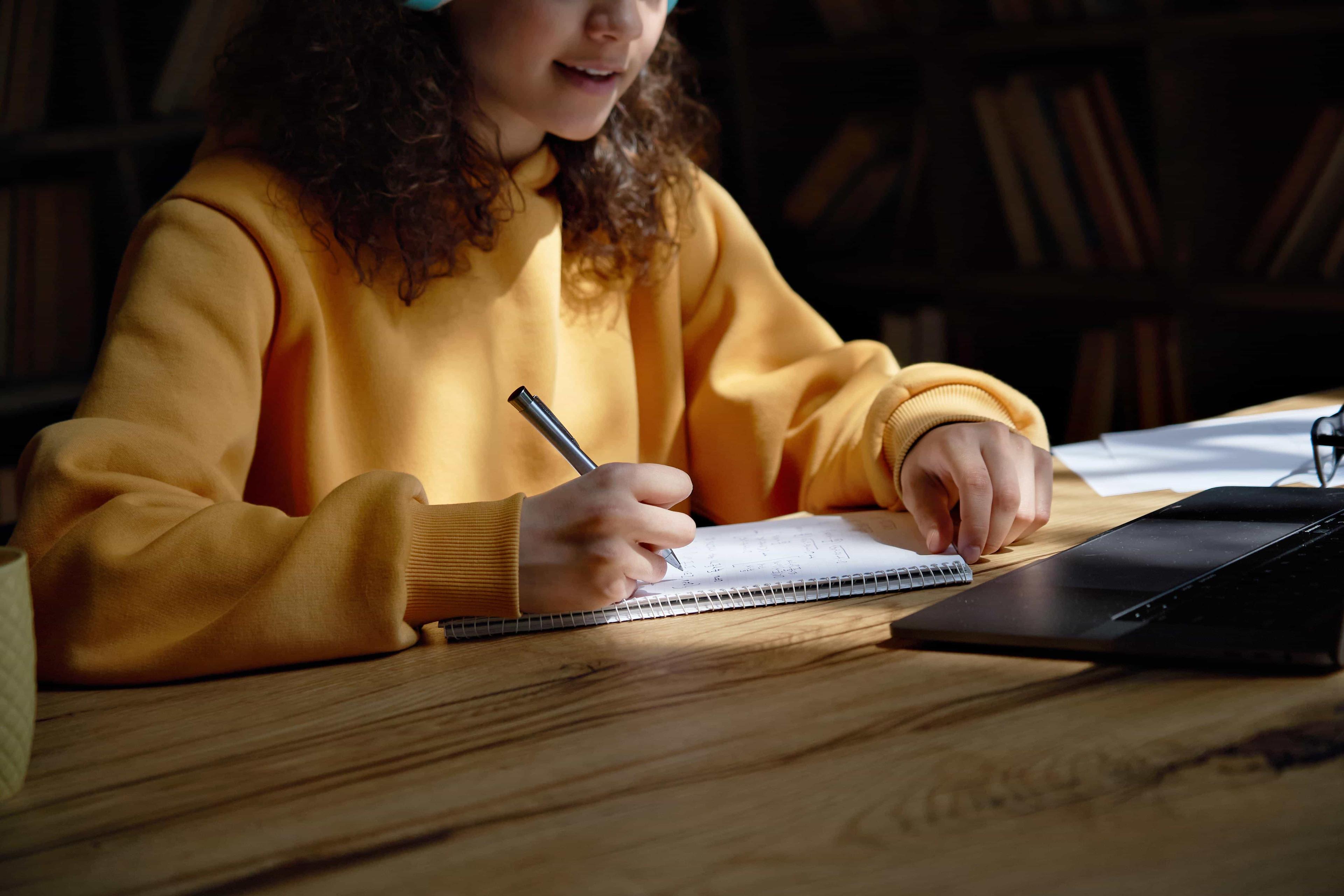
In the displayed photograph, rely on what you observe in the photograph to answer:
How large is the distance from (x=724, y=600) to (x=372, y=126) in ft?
2.12

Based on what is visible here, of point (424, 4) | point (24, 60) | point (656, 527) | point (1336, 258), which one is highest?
point (24, 60)

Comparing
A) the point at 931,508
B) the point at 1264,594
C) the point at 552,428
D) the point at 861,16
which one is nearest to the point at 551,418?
the point at 552,428

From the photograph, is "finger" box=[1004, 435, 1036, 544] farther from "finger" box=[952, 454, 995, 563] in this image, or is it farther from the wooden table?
the wooden table

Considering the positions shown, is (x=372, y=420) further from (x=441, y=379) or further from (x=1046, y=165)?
(x=1046, y=165)

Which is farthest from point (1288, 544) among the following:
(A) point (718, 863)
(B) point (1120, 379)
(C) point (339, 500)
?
(B) point (1120, 379)

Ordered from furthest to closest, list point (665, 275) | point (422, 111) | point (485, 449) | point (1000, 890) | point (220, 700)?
point (665, 275) → point (485, 449) → point (422, 111) → point (220, 700) → point (1000, 890)

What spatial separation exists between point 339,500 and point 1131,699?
20.0 inches

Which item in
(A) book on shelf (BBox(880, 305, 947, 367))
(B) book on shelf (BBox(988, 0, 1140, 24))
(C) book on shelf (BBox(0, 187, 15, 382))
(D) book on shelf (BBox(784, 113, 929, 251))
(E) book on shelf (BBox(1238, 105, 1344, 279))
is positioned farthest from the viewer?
(D) book on shelf (BBox(784, 113, 929, 251))

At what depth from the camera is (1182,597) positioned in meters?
0.72

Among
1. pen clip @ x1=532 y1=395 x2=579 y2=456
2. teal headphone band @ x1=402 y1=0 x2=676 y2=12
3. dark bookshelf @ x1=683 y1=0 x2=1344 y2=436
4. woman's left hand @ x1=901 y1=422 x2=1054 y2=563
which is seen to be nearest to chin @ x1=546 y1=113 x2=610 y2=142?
teal headphone band @ x1=402 y1=0 x2=676 y2=12

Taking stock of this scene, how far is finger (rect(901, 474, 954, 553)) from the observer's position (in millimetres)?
958

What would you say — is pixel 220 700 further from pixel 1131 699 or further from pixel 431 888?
pixel 1131 699

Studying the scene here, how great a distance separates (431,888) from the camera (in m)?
0.50

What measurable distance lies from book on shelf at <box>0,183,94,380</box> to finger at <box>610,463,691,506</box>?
6.41 feet
